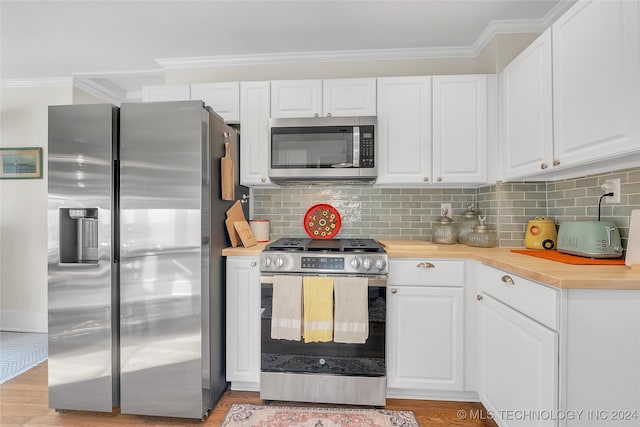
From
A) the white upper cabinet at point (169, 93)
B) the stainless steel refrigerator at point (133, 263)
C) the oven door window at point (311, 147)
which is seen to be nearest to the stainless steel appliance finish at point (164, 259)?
the stainless steel refrigerator at point (133, 263)

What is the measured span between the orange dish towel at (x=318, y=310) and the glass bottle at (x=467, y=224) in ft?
4.03

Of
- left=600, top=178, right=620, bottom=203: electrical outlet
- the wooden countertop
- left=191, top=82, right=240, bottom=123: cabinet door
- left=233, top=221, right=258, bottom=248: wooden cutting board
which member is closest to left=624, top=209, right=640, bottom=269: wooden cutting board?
the wooden countertop

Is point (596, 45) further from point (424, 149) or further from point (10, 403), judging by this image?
point (10, 403)

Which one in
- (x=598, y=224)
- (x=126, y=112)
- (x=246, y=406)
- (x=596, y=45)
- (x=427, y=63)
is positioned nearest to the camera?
(x=596, y=45)

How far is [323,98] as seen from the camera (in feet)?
7.99

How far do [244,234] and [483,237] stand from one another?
1.74 metres

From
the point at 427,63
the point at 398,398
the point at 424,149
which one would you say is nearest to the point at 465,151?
the point at 424,149

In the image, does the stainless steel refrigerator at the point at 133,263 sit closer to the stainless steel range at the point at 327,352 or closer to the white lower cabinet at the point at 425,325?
the stainless steel range at the point at 327,352

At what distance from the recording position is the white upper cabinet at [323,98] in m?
2.40

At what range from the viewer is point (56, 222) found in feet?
6.14

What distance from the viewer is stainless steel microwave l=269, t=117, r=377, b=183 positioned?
2260mm

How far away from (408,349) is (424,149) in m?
1.44

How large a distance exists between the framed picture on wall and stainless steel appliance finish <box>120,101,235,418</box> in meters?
2.25

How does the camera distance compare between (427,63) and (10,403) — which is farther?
(427,63)
